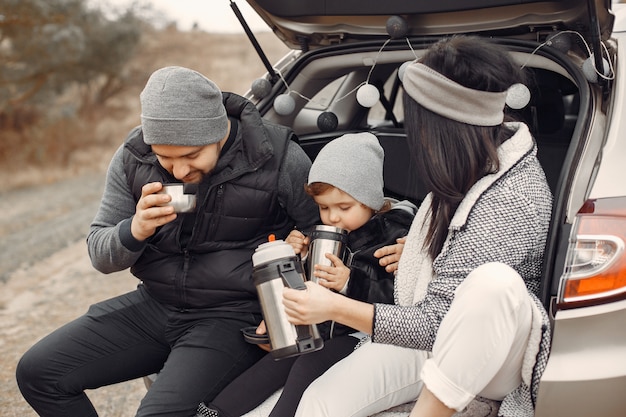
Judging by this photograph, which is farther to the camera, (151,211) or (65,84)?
(65,84)

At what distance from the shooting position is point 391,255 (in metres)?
2.46

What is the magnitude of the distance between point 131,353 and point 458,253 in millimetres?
1248

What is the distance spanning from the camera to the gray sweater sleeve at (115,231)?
8.02ft

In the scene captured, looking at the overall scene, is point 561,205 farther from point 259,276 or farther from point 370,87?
point 370,87

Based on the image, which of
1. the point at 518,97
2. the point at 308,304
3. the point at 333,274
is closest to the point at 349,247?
the point at 333,274

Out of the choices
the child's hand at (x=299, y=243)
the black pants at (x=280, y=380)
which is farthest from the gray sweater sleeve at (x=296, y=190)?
the black pants at (x=280, y=380)

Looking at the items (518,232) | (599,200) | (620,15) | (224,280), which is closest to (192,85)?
(224,280)

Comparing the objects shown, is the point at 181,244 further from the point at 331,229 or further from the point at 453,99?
the point at 453,99

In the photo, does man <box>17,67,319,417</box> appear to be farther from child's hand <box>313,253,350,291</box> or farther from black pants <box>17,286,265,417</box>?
child's hand <box>313,253,350,291</box>

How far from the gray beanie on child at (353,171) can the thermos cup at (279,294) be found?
47cm

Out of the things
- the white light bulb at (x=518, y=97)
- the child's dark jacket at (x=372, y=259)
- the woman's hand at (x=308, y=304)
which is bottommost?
the child's dark jacket at (x=372, y=259)

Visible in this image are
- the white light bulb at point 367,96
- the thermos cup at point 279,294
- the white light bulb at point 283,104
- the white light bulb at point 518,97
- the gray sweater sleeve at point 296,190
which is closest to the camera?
the thermos cup at point 279,294

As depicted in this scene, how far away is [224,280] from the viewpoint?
98.7 inches

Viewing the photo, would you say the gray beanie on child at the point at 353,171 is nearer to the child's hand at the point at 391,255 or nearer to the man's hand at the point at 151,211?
the child's hand at the point at 391,255
